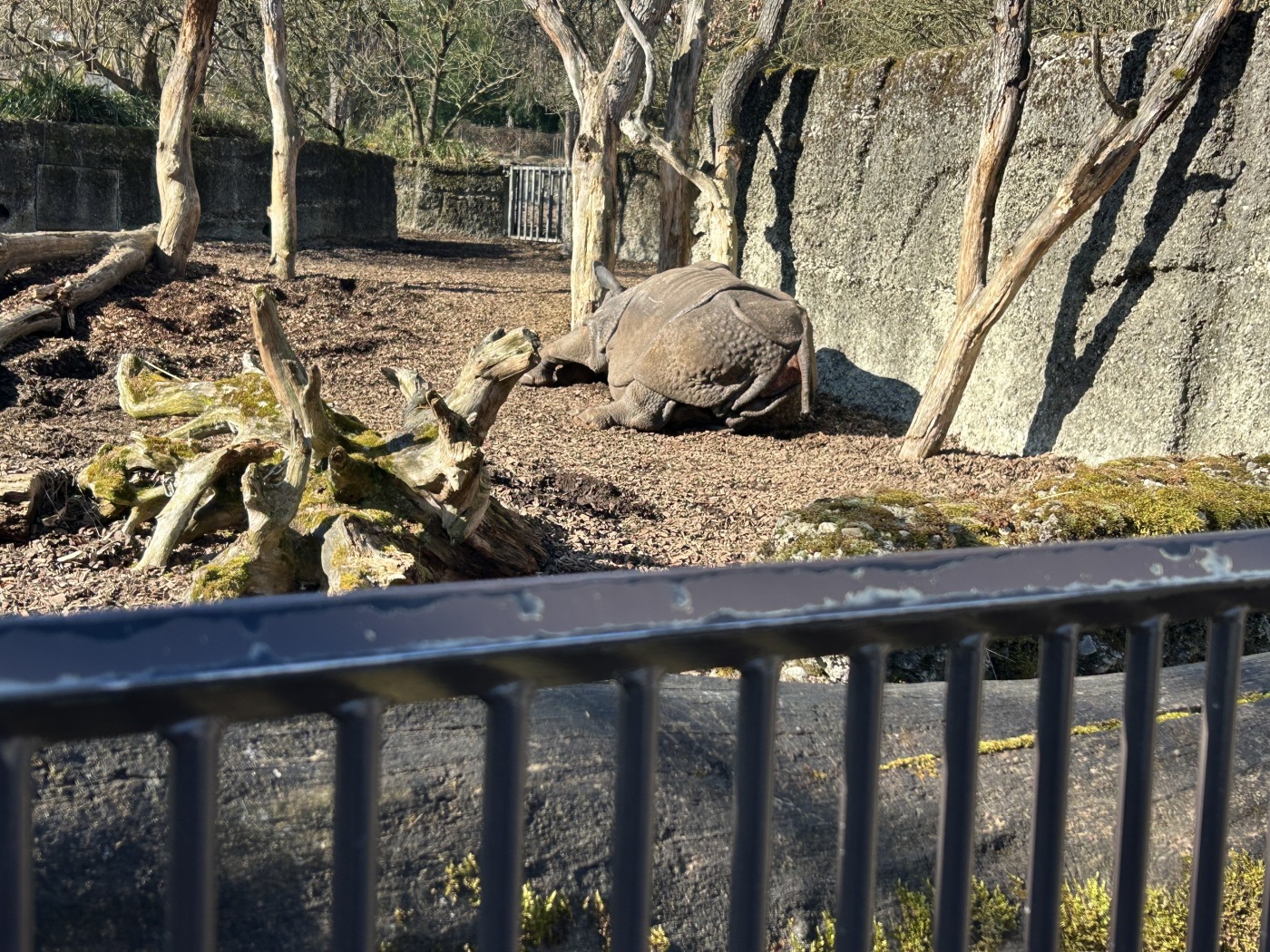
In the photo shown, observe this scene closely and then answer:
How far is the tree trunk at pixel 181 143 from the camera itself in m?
10.3

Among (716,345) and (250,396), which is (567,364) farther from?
(250,396)

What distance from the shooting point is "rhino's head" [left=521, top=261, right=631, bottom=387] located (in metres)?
8.28

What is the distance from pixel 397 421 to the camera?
7.23m

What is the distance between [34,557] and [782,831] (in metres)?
3.46

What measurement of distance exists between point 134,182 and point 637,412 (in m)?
9.22

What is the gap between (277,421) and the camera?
4477mm

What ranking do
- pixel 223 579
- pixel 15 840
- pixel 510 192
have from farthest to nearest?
pixel 510 192
pixel 223 579
pixel 15 840

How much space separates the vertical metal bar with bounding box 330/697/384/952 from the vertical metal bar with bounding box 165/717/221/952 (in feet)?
0.26

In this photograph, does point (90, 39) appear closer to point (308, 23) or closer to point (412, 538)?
point (308, 23)

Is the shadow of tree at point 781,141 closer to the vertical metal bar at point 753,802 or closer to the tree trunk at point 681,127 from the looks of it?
the tree trunk at point 681,127

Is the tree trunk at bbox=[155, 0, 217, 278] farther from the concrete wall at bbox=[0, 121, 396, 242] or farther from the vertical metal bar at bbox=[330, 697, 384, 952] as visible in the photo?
the vertical metal bar at bbox=[330, 697, 384, 952]

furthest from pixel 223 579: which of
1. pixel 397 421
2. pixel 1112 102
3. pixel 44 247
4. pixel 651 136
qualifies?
pixel 44 247

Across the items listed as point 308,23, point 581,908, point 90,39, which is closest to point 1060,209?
Result: point 581,908

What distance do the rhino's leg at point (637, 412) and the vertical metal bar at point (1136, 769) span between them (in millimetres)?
6340
